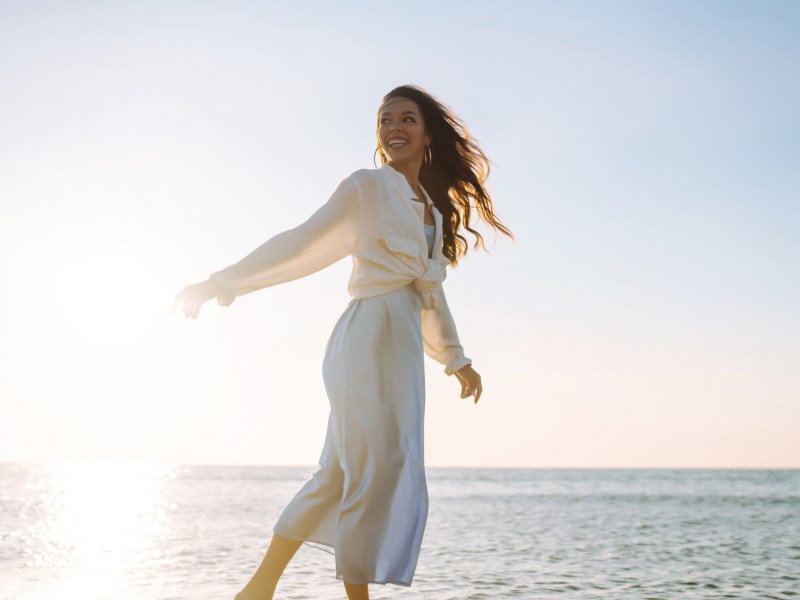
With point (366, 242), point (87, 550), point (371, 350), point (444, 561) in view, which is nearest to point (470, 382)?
point (371, 350)

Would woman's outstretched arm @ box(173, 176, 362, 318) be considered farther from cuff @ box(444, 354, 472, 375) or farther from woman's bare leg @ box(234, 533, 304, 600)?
woman's bare leg @ box(234, 533, 304, 600)

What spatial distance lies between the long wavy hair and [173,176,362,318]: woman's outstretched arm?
49 centimetres

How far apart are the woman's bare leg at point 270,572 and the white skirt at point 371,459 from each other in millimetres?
43

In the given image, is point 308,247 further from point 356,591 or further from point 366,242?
point 356,591

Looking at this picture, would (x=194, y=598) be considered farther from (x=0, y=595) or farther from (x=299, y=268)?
(x=299, y=268)

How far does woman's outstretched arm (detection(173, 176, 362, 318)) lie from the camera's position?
3.03m

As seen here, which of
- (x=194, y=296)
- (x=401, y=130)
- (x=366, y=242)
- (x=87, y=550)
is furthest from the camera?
(x=87, y=550)

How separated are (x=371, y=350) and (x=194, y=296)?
62cm

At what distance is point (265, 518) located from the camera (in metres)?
13.8

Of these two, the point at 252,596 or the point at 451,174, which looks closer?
the point at 252,596

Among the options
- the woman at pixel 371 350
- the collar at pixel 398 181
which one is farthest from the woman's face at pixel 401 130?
the collar at pixel 398 181

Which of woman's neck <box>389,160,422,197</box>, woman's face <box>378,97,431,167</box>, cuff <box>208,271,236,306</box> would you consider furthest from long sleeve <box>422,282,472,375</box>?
cuff <box>208,271,236,306</box>

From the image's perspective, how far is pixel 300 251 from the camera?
3219 millimetres

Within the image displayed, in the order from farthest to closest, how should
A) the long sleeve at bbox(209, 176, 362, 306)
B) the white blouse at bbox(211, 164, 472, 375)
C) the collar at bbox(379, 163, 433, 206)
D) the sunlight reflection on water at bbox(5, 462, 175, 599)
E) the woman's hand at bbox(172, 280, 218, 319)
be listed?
1. the sunlight reflection on water at bbox(5, 462, 175, 599)
2. the collar at bbox(379, 163, 433, 206)
3. the white blouse at bbox(211, 164, 472, 375)
4. the long sleeve at bbox(209, 176, 362, 306)
5. the woman's hand at bbox(172, 280, 218, 319)
